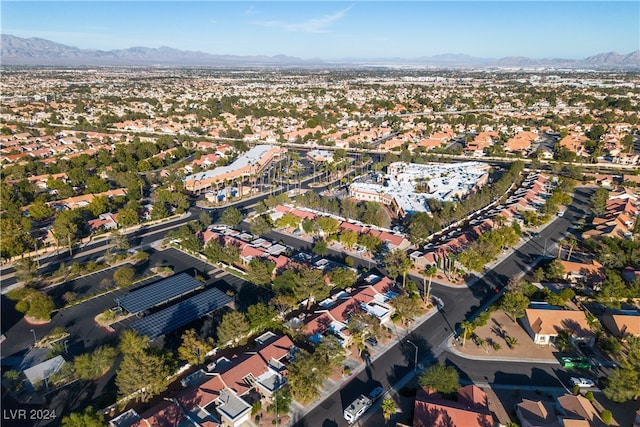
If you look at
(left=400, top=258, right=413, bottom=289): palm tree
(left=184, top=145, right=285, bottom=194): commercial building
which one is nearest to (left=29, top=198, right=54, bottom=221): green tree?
(left=184, top=145, right=285, bottom=194): commercial building

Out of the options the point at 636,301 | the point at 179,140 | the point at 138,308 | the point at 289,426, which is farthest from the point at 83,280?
the point at 179,140

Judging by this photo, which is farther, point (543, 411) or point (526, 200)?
point (526, 200)

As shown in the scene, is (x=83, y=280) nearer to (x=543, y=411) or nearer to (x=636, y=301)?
(x=543, y=411)

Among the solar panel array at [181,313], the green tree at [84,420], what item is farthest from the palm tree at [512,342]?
the green tree at [84,420]

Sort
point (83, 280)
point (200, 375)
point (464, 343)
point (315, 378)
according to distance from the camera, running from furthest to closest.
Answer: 1. point (83, 280)
2. point (464, 343)
3. point (200, 375)
4. point (315, 378)

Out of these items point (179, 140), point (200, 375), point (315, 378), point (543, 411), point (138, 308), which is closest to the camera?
point (543, 411)

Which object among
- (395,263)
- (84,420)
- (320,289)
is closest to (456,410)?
(320,289)
